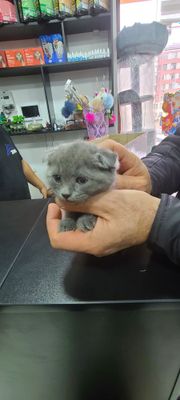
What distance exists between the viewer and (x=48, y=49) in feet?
5.70

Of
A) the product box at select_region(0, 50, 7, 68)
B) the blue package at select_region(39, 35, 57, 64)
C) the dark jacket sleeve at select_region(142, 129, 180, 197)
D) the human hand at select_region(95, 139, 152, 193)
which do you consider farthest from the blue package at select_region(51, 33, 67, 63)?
the human hand at select_region(95, 139, 152, 193)

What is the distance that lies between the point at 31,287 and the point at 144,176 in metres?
0.35

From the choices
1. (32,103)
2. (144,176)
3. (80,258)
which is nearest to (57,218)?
(80,258)

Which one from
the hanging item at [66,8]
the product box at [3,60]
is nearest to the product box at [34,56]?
the product box at [3,60]

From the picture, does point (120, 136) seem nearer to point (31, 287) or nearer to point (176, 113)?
point (176, 113)

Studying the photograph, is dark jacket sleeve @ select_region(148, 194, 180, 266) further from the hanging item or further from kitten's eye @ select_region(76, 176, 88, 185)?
the hanging item

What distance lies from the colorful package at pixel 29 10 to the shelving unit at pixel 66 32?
0.05 meters

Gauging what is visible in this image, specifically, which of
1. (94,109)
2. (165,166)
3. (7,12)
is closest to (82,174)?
(165,166)

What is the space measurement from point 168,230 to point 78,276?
175 millimetres

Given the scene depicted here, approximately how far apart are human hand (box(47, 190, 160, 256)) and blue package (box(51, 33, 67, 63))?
1625mm

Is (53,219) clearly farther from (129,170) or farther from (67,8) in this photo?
(67,8)

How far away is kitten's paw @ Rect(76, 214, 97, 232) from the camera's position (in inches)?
18.9

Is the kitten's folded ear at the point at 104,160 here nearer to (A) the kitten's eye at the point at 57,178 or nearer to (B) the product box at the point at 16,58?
(A) the kitten's eye at the point at 57,178

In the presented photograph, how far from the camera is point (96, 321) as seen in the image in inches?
15.5
